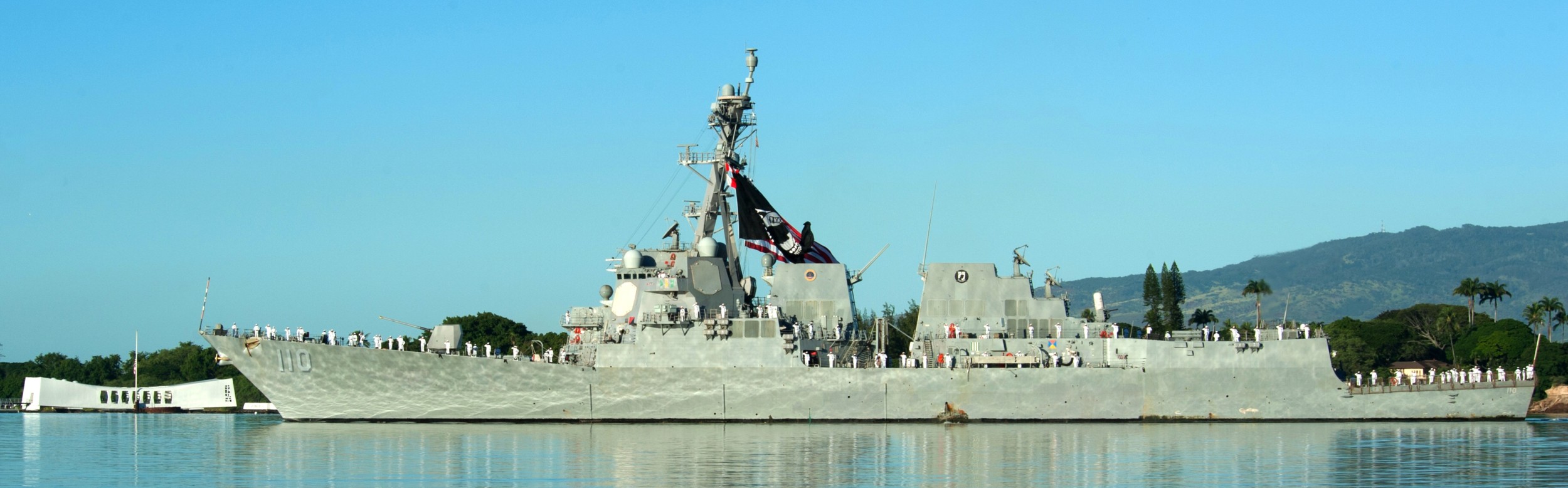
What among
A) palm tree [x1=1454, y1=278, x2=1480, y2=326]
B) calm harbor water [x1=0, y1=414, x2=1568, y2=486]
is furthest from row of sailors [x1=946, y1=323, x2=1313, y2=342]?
palm tree [x1=1454, y1=278, x2=1480, y2=326]

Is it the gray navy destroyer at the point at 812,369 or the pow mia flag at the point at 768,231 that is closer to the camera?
the gray navy destroyer at the point at 812,369

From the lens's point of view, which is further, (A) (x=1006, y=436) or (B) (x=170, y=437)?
(B) (x=170, y=437)

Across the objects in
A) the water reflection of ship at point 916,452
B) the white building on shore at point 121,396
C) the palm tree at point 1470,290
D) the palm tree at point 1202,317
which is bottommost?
the white building on shore at point 121,396

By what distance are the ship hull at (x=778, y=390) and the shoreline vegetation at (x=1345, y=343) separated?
571 inches

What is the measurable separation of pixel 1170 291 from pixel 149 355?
2026 inches

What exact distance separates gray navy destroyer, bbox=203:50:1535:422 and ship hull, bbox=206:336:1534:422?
0.11 feet

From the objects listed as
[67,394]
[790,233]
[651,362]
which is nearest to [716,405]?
[651,362]

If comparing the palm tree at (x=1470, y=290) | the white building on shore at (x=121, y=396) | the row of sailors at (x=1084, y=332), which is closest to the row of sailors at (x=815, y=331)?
the row of sailors at (x=1084, y=332)

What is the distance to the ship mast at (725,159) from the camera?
32.9 metres

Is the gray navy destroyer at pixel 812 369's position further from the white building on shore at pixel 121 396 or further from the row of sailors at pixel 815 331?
the white building on shore at pixel 121 396

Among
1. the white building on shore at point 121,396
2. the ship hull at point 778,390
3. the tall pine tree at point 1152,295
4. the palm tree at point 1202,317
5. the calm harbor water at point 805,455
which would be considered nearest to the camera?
the calm harbor water at point 805,455

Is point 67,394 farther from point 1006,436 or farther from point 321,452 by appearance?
point 1006,436

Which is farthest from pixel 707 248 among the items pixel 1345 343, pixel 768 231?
pixel 1345 343

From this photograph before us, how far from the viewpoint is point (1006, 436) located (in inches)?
1011
